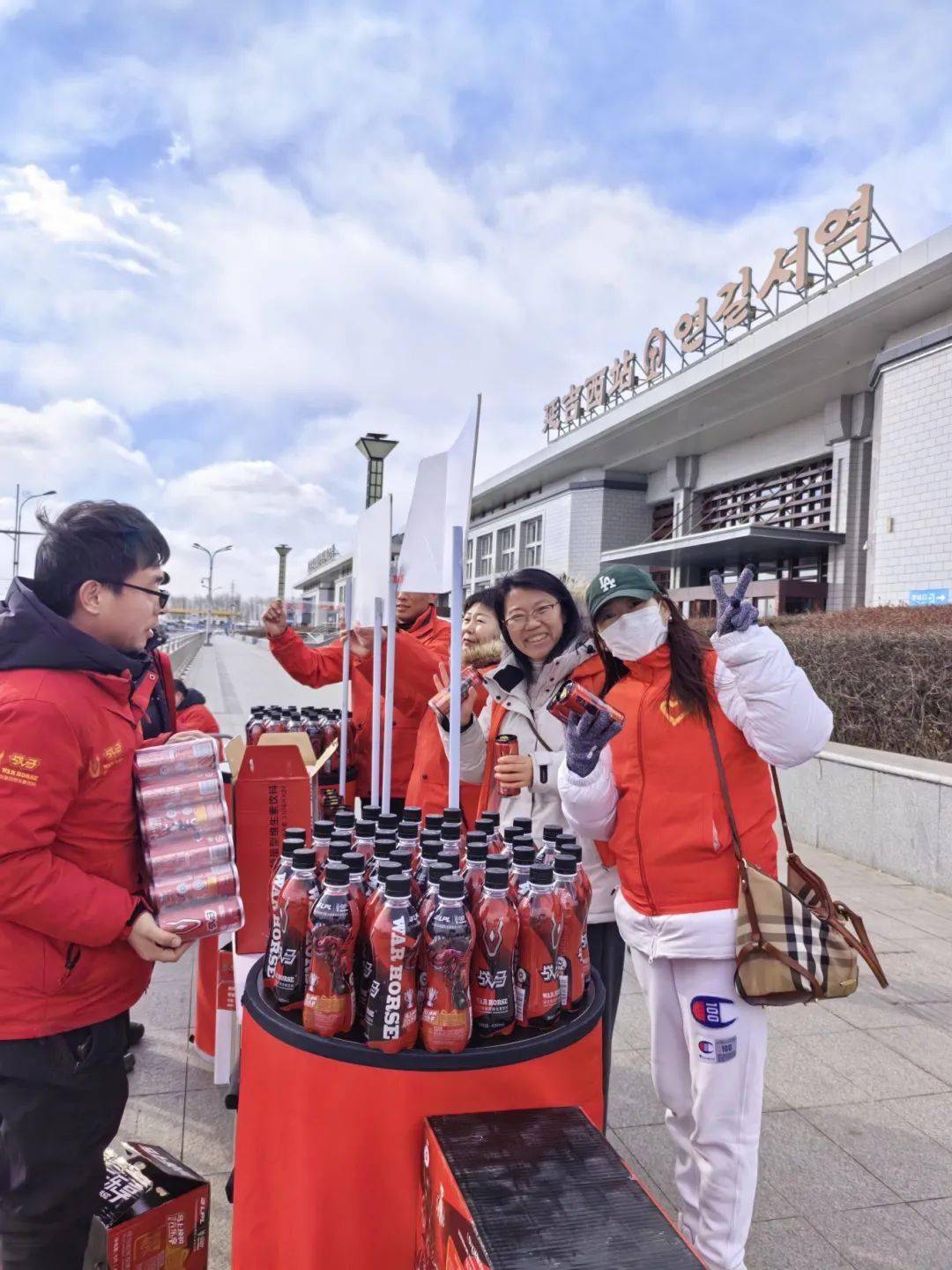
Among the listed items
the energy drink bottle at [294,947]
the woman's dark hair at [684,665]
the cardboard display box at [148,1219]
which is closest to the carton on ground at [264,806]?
the cardboard display box at [148,1219]

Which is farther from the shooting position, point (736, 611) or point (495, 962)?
point (736, 611)

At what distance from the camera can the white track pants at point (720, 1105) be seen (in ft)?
6.63

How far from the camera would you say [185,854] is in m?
1.89

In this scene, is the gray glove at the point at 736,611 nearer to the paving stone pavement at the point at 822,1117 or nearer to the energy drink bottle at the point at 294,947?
the energy drink bottle at the point at 294,947

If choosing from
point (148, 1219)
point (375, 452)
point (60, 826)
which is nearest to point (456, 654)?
point (60, 826)

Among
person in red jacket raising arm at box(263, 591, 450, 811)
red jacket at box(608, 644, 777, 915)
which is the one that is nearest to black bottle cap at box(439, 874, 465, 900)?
red jacket at box(608, 644, 777, 915)

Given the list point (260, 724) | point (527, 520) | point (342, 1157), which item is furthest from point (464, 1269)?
point (527, 520)

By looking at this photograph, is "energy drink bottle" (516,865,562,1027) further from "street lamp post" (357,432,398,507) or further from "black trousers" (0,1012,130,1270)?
"street lamp post" (357,432,398,507)

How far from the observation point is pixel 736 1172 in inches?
79.5

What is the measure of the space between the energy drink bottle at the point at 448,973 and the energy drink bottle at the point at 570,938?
10.7 inches

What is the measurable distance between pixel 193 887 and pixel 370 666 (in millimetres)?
2977

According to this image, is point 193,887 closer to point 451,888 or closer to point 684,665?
point 451,888

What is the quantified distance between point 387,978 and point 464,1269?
0.51 m

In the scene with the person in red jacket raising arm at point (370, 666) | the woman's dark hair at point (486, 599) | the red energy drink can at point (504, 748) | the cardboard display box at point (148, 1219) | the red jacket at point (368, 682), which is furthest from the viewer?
the red jacket at point (368, 682)
